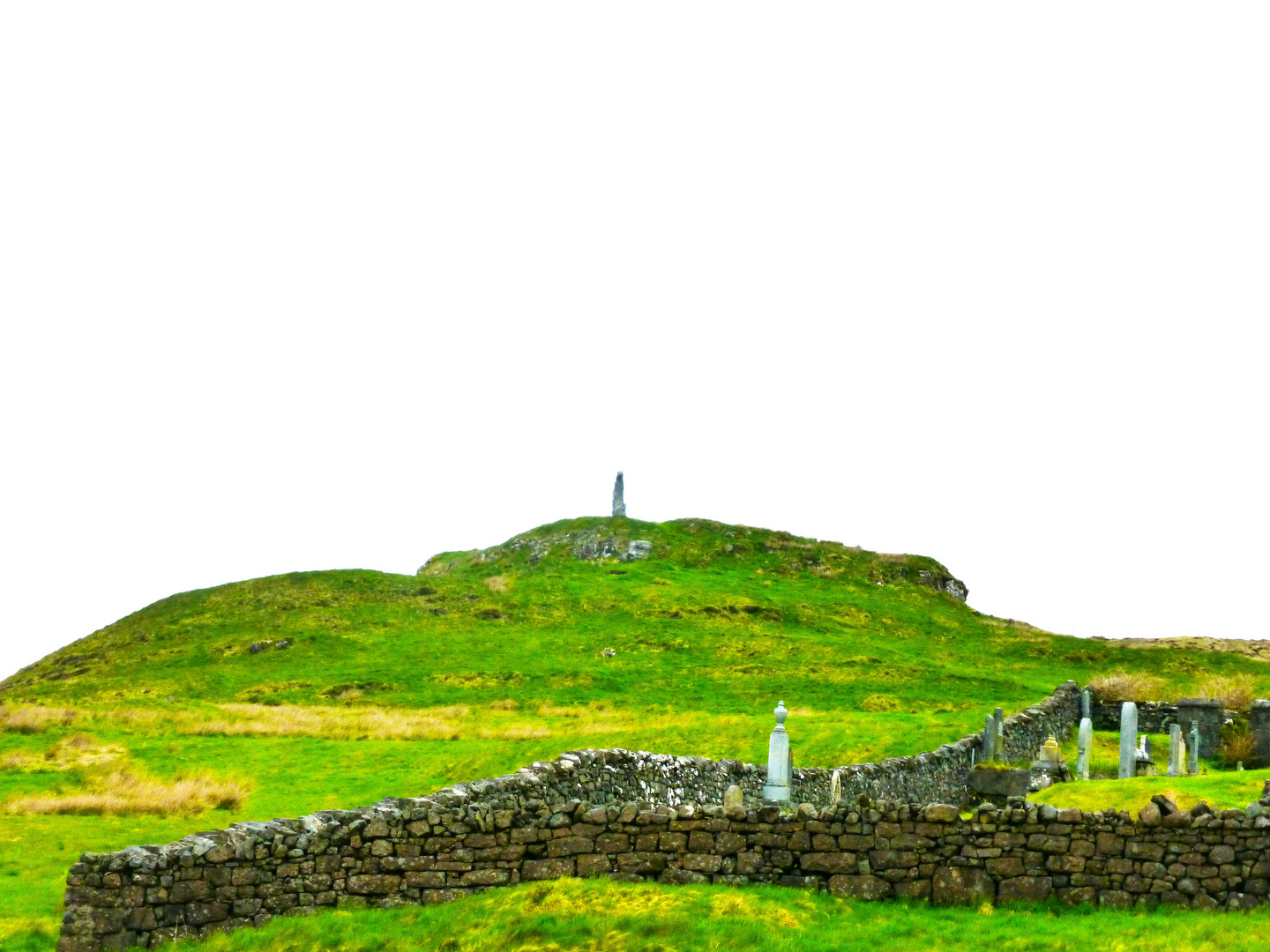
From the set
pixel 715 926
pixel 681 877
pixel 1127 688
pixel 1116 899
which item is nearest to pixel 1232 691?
pixel 1127 688

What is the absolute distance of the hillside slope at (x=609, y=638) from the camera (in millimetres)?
54375

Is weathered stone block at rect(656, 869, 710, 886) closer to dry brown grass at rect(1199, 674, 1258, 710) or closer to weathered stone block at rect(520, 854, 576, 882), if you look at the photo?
weathered stone block at rect(520, 854, 576, 882)

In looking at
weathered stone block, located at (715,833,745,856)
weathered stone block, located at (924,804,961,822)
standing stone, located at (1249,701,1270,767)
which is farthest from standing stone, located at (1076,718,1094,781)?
weathered stone block, located at (715,833,745,856)

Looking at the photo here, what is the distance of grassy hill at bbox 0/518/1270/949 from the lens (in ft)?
86.7

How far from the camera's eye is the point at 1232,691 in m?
41.2

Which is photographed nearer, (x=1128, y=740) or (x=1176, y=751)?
(x=1128, y=740)

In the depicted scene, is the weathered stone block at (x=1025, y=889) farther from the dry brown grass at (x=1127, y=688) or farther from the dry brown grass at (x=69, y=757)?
the dry brown grass at (x=1127, y=688)

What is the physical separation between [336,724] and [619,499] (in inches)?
2539

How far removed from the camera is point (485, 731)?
38000 mm

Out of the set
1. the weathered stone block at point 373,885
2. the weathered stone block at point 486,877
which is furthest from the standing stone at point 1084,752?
the weathered stone block at point 373,885

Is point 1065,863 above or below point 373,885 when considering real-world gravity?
above

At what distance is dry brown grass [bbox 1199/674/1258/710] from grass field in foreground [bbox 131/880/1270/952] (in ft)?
83.3

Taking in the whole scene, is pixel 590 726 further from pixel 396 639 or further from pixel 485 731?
pixel 396 639

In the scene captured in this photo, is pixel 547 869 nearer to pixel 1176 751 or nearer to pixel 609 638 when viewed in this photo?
pixel 1176 751
